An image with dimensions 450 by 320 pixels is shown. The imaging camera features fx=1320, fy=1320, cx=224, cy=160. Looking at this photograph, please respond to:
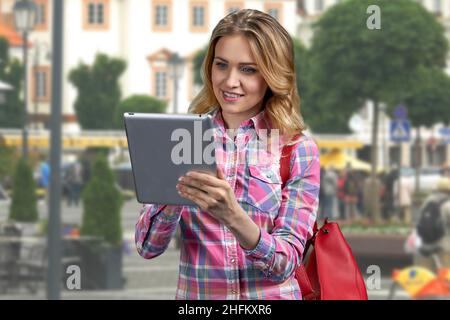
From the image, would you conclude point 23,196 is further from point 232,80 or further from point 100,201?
point 232,80

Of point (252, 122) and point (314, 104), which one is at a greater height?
point (252, 122)

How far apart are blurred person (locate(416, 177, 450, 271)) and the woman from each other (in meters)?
10.7

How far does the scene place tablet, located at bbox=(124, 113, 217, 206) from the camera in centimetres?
183

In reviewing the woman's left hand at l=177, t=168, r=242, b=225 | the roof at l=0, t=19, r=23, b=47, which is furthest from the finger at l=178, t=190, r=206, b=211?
the roof at l=0, t=19, r=23, b=47

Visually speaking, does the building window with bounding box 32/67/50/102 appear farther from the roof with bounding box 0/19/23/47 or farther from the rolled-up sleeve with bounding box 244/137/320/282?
the rolled-up sleeve with bounding box 244/137/320/282

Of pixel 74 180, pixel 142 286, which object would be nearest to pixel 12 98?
pixel 74 180

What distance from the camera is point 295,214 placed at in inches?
79.3

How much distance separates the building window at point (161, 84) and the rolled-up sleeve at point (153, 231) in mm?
54080

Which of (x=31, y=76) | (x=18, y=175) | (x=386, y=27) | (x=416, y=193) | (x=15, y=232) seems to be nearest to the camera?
(x=15, y=232)

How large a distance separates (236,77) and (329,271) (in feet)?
1.18

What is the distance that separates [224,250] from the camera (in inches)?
78.4

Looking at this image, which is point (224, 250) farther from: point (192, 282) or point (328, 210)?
point (328, 210)
